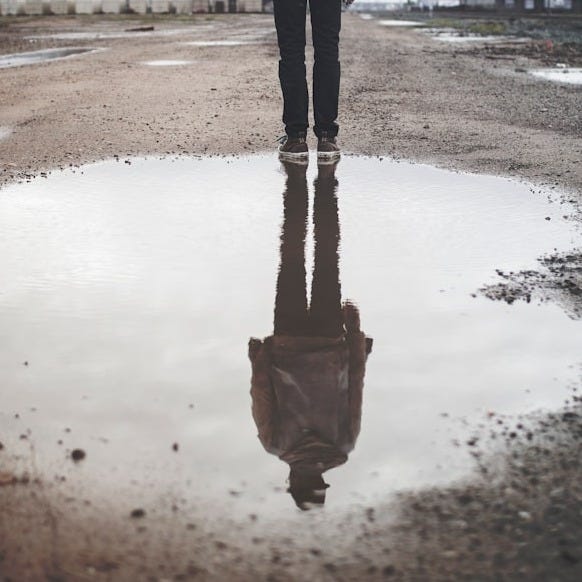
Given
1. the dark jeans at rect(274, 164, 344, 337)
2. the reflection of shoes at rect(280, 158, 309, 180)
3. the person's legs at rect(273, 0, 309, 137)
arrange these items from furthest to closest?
1. the person's legs at rect(273, 0, 309, 137)
2. the reflection of shoes at rect(280, 158, 309, 180)
3. the dark jeans at rect(274, 164, 344, 337)

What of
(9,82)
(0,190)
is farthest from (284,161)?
(9,82)

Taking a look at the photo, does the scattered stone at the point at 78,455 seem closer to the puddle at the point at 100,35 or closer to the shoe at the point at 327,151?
the shoe at the point at 327,151

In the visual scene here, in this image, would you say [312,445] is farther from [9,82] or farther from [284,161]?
[9,82]

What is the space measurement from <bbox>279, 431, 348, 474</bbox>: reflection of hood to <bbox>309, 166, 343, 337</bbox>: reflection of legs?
2.24 feet

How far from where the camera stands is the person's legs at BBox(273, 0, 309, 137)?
5.49m

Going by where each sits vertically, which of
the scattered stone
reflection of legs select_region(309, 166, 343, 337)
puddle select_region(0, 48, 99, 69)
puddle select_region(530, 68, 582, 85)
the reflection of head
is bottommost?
the reflection of head

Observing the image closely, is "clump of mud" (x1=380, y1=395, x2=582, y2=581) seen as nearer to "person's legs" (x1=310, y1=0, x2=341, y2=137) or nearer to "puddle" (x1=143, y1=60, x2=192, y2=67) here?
"person's legs" (x1=310, y1=0, x2=341, y2=137)

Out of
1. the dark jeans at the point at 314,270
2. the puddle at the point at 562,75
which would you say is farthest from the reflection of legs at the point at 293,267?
the puddle at the point at 562,75

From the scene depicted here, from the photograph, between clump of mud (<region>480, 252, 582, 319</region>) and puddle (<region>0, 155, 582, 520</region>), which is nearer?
puddle (<region>0, 155, 582, 520</region>)

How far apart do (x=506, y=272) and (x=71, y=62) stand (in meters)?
11.1

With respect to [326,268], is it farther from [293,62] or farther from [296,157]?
[293,62]

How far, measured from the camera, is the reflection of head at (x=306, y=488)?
1.77m

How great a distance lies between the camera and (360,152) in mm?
5602

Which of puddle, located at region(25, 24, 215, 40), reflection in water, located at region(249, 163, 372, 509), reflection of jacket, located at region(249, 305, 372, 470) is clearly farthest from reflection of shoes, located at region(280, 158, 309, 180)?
puddle, located at region(25, 24, 215, 40)
